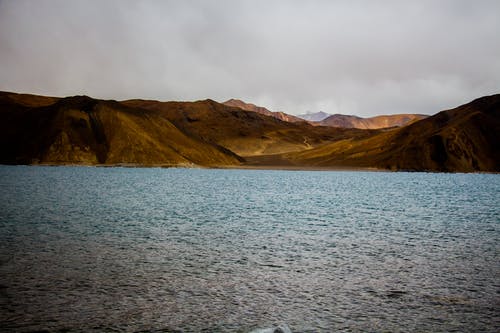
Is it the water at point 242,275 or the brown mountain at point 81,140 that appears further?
the brown mountain at point 81,140

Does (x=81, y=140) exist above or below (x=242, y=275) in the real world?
above

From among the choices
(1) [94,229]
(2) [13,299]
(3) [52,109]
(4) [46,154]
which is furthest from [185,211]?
(3) [52,109]

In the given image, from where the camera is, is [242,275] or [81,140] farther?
[81,140]

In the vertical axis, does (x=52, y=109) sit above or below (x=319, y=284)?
above

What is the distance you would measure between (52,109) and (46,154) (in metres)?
35.3

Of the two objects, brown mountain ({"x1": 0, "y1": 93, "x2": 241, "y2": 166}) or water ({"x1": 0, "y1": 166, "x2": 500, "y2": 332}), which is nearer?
water ({"x1": 0, "y1": 166, "x2": 500, "y2": 332})

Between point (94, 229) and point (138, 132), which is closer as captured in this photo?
point (94, 229)

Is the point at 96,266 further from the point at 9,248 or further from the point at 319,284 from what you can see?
the point at 319,284

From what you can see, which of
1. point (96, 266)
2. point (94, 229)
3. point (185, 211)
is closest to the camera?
point (96, 266)

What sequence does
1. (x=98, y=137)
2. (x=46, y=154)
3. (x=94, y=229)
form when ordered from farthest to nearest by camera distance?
(x=98, y=137) → (x=46, y=154) → (x=94, y=229)

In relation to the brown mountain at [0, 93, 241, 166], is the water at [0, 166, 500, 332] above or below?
below

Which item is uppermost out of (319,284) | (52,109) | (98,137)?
(52,109)

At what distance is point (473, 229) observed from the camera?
32.2 metres

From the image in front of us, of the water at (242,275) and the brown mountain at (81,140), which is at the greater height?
the brown mountain at (81,140)
